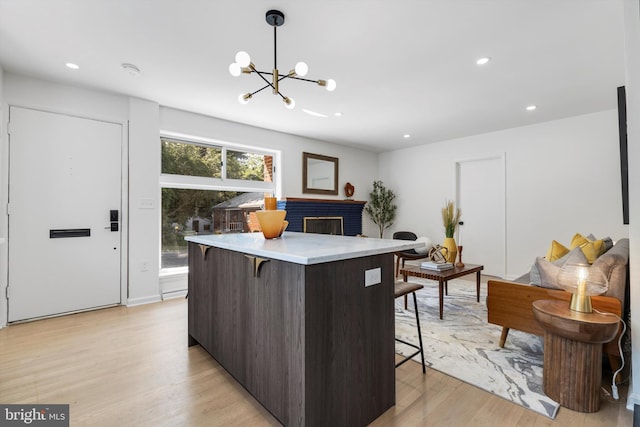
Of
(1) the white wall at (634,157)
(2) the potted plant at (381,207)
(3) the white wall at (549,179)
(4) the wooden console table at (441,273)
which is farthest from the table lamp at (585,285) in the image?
(2) the potted plant at (381,207)

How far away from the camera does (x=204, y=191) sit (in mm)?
4355

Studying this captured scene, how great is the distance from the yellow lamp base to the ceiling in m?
1.89

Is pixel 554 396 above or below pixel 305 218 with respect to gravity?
below

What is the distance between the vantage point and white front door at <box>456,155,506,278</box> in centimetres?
498

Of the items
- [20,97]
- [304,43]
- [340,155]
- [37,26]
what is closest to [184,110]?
[20,97]

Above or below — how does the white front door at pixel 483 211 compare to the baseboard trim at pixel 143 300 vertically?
above

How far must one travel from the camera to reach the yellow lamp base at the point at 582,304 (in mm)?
1710

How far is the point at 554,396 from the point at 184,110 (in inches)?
183

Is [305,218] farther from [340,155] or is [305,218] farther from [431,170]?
[431,170]

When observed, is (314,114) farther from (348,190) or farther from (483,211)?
(483,211)

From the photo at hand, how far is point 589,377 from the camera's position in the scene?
1615 millimetres

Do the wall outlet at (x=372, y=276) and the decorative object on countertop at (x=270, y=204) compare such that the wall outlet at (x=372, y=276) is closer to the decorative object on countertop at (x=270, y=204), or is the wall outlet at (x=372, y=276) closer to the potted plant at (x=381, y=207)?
the decorative object on countertop at (x=270, y=204)

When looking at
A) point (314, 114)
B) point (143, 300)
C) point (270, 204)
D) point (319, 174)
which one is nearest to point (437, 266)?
point (270, 204)

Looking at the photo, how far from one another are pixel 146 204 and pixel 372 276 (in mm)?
3261
